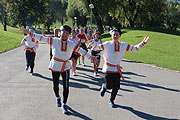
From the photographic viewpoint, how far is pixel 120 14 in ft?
127

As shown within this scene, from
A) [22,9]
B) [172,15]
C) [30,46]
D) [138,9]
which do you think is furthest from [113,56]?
[172,15]

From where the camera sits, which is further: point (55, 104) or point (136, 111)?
point (55, 104)

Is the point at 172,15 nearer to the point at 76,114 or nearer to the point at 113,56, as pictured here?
the point at 113,56

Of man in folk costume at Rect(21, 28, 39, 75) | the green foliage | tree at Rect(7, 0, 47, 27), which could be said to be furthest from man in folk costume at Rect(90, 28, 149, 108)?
tree at Rect(7, 0, 47, 27)

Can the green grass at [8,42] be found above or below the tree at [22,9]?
below

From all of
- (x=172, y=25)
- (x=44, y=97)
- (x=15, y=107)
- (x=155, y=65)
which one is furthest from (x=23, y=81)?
(x=172, y=25)

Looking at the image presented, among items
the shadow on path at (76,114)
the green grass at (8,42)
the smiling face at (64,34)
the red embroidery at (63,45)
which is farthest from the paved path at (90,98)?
the green grass at (8,42)

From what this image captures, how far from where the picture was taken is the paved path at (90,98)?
185 inches

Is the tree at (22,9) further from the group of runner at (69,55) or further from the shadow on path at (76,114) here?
the shadow on path at (76,114)

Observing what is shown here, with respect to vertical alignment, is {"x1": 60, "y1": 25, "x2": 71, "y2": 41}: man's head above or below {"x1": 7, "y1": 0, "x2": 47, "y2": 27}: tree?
below

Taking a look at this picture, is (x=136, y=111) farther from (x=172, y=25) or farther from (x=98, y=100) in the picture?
(x=172, y=25)

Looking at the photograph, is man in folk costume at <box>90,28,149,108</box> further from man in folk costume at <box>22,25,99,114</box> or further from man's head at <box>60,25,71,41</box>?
man's head at <box>60,25,71,41</box>

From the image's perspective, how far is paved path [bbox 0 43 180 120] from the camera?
4711 mm

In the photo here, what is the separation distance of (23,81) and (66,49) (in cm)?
384
